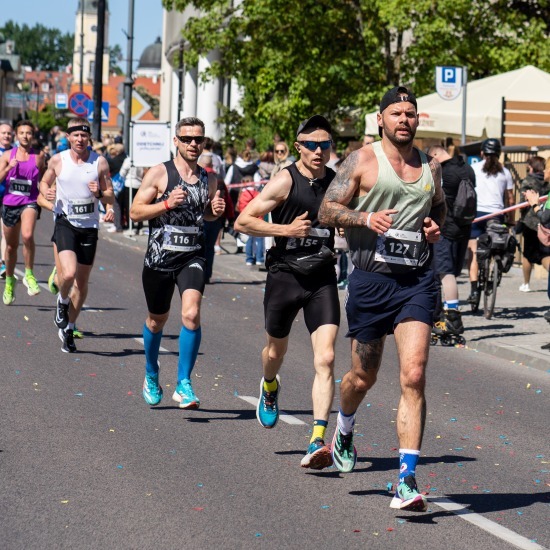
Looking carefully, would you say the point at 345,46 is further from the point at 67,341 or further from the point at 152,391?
the point at 152,391

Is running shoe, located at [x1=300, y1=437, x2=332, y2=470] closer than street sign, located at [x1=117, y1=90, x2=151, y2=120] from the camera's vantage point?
Yes

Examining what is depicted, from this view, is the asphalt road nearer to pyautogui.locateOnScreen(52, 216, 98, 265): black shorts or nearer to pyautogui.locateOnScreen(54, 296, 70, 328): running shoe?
pyautogui.locateOnScreen(54, 296, 70, 328): running shoe

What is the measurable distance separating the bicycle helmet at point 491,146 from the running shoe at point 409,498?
9.70 m

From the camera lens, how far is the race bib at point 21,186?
50.0 feet

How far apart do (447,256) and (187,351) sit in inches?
213

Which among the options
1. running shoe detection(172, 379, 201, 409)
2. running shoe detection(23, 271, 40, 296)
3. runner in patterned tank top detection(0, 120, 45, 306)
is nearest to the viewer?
running shoe detection(172, 379, 201, 409)

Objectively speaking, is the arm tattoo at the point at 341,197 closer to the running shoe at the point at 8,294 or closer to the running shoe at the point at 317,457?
the running shoe at the point at 317,457

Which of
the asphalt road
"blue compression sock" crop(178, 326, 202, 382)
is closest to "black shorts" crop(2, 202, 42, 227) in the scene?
the asphalt road

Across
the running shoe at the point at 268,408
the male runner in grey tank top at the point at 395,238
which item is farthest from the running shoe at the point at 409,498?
the running shoe at the point at 268,408

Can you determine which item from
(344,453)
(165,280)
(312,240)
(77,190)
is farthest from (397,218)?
(77,190)

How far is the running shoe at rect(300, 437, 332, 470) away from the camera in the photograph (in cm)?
709

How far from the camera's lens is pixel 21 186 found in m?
15.3

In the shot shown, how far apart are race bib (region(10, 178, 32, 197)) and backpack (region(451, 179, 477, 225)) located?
4883mm

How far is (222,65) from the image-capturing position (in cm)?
2795
